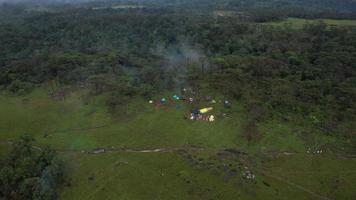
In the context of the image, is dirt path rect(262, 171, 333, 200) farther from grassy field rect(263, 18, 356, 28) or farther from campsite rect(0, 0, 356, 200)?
grassy field rect(263, 18, 356, 28)

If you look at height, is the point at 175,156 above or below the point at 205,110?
below

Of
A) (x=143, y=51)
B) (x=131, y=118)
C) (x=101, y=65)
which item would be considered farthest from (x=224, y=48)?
(x=131, y=118)

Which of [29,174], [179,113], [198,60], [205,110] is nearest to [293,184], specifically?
[205,110]

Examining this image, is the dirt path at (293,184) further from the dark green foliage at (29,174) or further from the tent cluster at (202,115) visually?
the dark green foliage at (29,174)

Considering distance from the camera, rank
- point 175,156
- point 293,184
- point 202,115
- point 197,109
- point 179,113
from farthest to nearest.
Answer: point 197,109, point 179,113, point 202,115, point 175,156, point 293,184

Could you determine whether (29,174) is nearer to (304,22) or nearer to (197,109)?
(197,109)

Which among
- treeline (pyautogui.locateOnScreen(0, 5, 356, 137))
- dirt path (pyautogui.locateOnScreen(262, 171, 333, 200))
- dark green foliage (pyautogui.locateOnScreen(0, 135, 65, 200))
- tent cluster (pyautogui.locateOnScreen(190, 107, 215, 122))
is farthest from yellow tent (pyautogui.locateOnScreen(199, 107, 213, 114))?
dark green foliage (pyautogui.locateOnScreen(0, 135, 65, 200))
